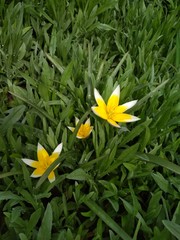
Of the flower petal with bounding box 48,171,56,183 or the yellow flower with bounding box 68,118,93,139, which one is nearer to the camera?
the flower petal with bounding box 48,171,56,183

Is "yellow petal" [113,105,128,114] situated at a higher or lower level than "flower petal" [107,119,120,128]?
higher

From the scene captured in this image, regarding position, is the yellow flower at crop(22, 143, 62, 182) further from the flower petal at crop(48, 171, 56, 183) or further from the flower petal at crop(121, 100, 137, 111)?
the flower petal at crop(121, 100, 137, 111)

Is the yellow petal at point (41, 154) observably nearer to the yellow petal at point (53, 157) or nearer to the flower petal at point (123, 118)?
the yellow petal at point (53, 157)

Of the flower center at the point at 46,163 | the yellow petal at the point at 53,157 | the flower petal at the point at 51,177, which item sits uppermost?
the yellow petal at the point at 53,157

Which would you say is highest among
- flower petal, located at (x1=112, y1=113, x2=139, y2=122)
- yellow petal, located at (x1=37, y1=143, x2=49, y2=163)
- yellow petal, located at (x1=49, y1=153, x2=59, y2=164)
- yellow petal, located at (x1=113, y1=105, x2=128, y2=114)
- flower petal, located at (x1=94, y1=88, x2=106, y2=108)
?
flower petal, located at (x1=94, y1=88, x2=106, y2=108)

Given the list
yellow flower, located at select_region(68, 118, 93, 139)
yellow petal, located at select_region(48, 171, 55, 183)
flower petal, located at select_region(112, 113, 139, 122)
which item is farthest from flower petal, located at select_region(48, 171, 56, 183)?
flower petal, located at select_region(112, 113, 139, 122)

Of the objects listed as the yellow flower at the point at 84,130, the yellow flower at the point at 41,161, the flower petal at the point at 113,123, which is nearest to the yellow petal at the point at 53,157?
the yellow flower at the point at 41,161
